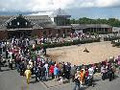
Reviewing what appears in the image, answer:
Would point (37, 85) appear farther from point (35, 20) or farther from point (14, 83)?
point (35, 20)

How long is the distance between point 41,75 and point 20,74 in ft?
9.57

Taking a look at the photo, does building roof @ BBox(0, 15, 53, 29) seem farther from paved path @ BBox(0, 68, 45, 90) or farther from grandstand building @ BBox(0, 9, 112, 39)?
paved path @ BBox(0, 68, 45, 90)

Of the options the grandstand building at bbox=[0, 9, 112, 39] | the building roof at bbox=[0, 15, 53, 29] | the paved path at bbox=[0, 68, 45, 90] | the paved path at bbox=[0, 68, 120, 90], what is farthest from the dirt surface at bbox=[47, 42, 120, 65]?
the building roof at bbox=[0, 15, 53, 29]

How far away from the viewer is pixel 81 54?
1724 inches

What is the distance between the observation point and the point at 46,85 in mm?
25641

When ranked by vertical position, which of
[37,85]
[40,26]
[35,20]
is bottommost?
[37,85]

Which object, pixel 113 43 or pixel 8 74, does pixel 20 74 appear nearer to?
pixel 8 74

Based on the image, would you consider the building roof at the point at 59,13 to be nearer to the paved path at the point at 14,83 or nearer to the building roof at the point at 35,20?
the building roof at the point at 35,20


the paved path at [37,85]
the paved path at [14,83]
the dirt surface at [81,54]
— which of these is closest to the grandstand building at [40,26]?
the dirt surface at [81,54]

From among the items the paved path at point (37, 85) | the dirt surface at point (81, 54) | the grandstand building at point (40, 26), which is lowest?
the dirt surface at point (81, 54)

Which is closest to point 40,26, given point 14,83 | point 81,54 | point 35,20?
point 35,20

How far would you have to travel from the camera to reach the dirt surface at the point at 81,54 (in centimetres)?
3909

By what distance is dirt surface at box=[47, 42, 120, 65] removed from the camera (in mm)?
39094

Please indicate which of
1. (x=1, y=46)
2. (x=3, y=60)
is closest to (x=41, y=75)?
(x=3, y=60)
